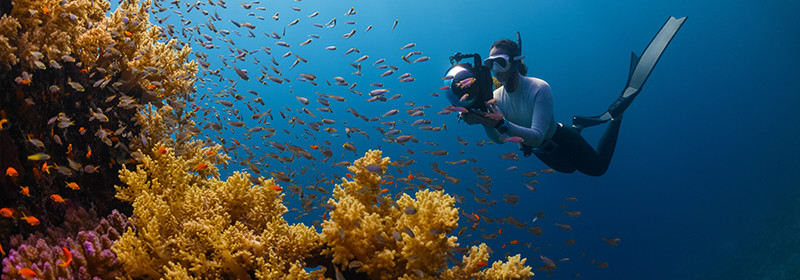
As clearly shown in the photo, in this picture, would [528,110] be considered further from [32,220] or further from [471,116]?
[32,220]

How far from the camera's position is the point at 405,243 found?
97.2 inches

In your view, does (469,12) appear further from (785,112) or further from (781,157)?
(785,112)

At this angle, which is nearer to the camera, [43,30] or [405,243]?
[405,243]

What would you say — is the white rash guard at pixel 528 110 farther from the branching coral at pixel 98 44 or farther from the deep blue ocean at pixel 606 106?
the deep blue ocean at pixel 606 106

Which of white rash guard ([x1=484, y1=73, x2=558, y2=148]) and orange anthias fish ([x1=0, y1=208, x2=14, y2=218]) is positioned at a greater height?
white rash guard ([x1=484, y1=73, x2=558, y2=148])

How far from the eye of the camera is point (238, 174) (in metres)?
2.82

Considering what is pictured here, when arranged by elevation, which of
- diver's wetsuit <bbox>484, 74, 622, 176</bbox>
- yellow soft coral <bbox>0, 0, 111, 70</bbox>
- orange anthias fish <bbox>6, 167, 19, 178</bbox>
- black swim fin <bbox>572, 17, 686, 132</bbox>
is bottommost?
orange anthias fish <bbox>6, 167, 19, 178</bbox>

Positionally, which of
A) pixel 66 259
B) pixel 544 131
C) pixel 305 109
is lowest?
pixel 66 259

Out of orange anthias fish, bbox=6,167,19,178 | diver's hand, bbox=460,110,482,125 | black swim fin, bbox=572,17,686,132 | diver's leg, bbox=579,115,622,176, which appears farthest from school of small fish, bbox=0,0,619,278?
black swim fin, bbox=572,17,686,132

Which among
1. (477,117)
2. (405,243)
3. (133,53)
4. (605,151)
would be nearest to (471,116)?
(477,117)

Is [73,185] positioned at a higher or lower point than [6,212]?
higher

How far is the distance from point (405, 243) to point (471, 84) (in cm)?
314

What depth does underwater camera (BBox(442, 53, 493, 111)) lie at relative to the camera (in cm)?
509

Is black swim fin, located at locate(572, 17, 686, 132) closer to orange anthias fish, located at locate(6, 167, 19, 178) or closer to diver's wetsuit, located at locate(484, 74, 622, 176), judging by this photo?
diver's wetsuit, located at locate(484, 74, 622, 176)
